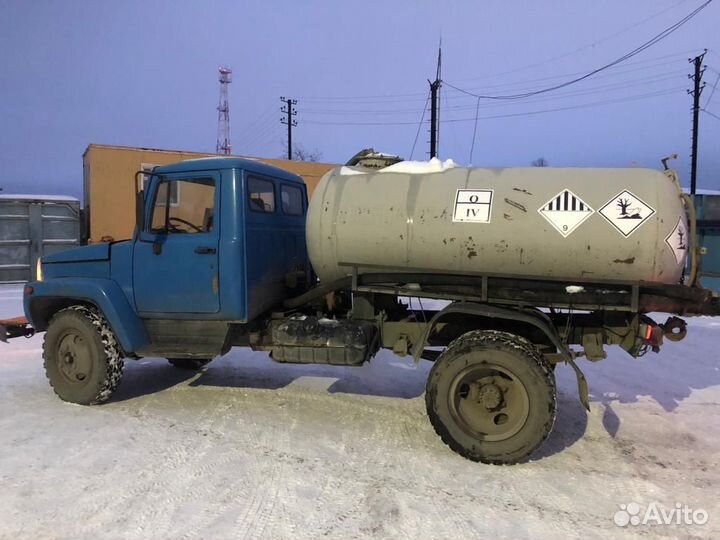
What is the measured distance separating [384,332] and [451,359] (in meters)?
0.85

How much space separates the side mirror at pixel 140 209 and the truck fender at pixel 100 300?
0.65 meters

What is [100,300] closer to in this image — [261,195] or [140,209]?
[140,209]

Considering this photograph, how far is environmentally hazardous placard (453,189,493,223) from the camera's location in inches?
165

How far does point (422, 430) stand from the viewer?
4688 mm

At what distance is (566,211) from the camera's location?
4051 mm

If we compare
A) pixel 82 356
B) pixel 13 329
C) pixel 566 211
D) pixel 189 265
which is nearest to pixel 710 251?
pixel 566 211

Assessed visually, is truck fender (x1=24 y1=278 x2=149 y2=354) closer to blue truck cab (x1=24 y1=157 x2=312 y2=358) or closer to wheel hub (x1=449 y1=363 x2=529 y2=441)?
blue truck cab (x1=24 y1=157 x2=312 y2=358)

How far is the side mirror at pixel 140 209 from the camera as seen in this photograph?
4.93 meters

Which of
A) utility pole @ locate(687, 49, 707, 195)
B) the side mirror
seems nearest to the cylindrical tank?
the side mirror

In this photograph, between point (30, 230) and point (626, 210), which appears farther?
point (30, 230)

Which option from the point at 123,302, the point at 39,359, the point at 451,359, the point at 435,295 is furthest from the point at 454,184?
the point at 39,359

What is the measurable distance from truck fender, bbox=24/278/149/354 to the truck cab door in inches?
6.1

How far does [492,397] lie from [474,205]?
58.9 inches

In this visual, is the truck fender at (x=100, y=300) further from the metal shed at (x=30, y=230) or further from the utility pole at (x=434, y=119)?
the utility pole at (x=434, y=119)
